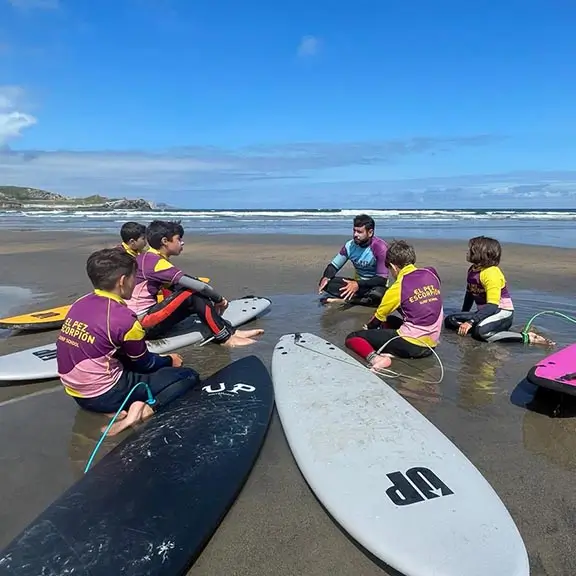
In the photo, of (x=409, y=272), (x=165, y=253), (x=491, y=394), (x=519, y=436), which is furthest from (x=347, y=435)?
(x=165, y=253)

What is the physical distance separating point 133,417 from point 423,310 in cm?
287

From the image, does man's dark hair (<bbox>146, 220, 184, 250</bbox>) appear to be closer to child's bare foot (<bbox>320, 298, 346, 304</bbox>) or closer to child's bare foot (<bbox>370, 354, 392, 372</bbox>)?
child's bare foot (<bbox>370, 354, 392, 372</bbox>)

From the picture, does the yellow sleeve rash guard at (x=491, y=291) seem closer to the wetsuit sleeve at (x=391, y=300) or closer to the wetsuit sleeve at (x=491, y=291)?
the wetsuit sleeve at (x=491, y=291)

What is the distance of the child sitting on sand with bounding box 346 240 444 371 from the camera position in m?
4.81

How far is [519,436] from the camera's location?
3.45 metres

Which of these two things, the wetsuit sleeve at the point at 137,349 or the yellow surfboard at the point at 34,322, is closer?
the wetsuit sleeve at the point at 137,349

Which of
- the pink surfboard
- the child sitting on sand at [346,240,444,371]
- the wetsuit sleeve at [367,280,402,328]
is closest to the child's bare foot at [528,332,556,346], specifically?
the child sitting on sand at [346,240,444,371]

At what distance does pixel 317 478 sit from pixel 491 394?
2.08m

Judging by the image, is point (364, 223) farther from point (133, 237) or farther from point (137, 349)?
point (137, 349)

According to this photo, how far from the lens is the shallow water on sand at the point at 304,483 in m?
2.35

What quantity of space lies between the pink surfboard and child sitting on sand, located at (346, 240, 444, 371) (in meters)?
1.25

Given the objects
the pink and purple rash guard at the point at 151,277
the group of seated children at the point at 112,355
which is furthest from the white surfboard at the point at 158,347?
the group of seated children at the point at 112,355

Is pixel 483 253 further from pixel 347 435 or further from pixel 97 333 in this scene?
pixel 97 333

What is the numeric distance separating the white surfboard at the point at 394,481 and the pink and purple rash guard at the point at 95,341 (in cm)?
129
